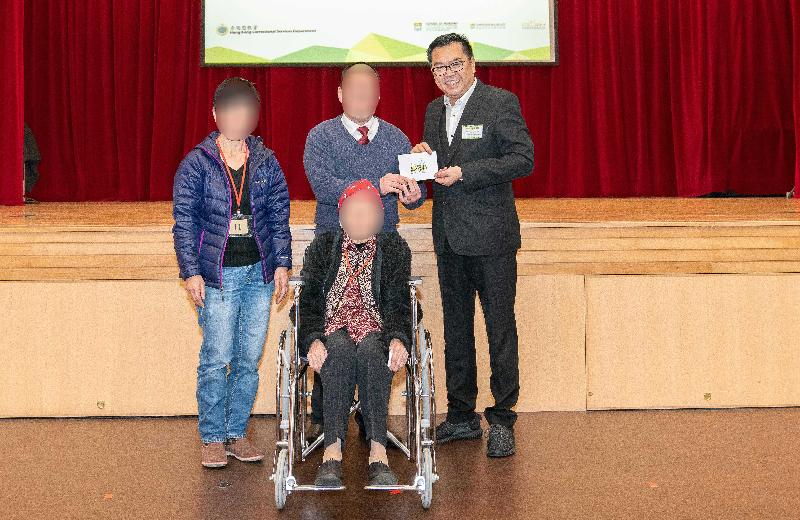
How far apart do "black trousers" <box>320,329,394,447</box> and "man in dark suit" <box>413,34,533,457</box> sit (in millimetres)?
581

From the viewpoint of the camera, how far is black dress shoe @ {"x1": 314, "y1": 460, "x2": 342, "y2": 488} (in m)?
2.68

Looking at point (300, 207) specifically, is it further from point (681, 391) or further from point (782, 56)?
point (782, 56)

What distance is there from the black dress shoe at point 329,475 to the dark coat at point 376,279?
0.38m

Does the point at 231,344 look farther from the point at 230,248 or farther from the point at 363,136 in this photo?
the point at 363,136

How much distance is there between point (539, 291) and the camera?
3.86 meters

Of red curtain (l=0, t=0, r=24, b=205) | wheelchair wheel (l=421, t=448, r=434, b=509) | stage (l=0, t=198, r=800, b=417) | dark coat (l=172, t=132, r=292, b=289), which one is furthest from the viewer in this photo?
red curtain (l=0, t=0, r=24, b=205)

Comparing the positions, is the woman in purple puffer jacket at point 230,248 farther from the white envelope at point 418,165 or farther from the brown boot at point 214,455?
the white envelope at point 418,165

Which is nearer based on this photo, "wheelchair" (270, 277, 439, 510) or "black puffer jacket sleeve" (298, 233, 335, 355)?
"wheelchair" (270, 277, 439, 510)

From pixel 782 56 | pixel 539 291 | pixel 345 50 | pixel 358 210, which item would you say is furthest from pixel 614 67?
pixel 358 210

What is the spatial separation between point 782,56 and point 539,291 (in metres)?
4.26

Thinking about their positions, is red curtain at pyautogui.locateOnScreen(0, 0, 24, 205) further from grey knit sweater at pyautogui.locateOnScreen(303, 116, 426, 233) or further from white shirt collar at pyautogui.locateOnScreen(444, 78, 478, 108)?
white shirt collar at pyautogui.locateOnScreen(444, 78, 478, 108)

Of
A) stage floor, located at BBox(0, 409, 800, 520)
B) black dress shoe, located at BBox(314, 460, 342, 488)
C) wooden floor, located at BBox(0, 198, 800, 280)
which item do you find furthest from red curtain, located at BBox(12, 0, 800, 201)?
black dress shoe, located at BBox(314, 460, 342, 488)

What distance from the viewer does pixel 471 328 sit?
3.42 meters

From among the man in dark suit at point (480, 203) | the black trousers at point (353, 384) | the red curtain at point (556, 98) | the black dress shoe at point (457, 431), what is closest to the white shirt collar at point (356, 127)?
the man in dark suit at point (480, 203)
